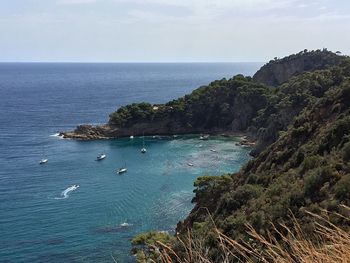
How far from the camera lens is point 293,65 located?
114250mm

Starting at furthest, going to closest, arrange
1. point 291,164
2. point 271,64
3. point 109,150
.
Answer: point 271,64
point 109,150
point 291,164

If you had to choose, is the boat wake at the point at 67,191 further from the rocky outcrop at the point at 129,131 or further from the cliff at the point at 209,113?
the cliff at the point at 209,113

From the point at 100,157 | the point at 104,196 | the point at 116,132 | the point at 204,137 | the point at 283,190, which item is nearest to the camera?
the point at 283,190

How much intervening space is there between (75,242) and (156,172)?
2238 cm

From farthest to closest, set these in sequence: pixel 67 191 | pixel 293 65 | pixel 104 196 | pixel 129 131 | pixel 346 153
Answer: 1. pixel 293 65
2. pixel 129 131
3. pixel 67 191
4. pixel 104 196
5. pixel 346 153

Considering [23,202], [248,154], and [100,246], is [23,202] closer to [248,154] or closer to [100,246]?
[100,246]

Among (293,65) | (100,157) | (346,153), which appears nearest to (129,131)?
(100,157)

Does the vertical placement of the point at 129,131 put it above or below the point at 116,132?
above

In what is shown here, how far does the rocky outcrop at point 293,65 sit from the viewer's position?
111 metres

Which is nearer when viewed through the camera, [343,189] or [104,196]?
[343,189]

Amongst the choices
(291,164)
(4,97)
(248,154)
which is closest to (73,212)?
(291,164)

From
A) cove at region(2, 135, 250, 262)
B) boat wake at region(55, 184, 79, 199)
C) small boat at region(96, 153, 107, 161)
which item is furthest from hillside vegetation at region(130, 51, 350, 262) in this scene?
small boat at region(96, 153, 107, 161)

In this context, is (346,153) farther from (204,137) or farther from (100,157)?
(204,137)

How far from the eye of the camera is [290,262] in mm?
3988
